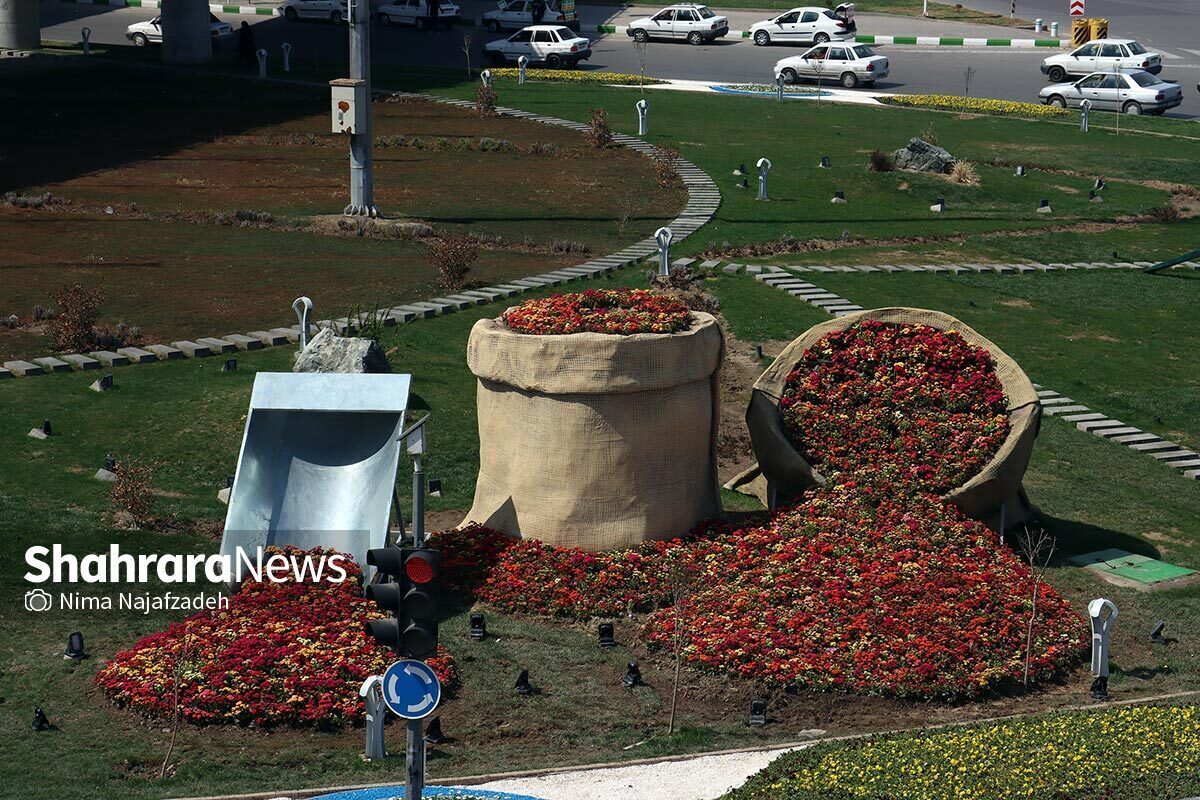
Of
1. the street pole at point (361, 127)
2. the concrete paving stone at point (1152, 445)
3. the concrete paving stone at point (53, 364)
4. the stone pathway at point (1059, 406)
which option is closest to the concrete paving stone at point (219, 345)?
the concrete paving stone at point (53, 364)

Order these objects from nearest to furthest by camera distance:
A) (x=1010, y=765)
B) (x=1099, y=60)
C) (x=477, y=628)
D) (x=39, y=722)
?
(x=1010, y=765) < (x=39, y=722) < (x=477, y=628) < (x=1099, y=60)

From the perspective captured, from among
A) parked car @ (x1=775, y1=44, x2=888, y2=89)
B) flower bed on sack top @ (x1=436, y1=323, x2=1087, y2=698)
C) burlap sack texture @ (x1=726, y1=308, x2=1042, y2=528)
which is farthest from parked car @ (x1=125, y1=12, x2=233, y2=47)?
flower bed on sack top @ (x1=436, y1=323, x2=1087, y2=698)

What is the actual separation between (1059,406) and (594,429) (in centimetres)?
1065

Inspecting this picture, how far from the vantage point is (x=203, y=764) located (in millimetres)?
15047

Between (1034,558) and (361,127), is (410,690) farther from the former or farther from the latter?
Answer: (361,127)

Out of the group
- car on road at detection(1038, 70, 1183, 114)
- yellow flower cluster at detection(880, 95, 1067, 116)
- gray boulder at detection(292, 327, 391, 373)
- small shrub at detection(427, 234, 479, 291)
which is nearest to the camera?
gray boulder at detection(292, 327, 391, 373)

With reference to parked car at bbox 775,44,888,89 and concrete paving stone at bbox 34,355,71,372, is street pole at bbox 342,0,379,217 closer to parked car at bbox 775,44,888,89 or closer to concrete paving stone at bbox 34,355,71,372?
concrete paving stone at bbox 34,355,71,372

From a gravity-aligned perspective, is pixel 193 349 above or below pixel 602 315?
below

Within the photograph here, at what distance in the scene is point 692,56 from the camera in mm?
68750

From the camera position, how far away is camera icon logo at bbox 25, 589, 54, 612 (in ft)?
59.9

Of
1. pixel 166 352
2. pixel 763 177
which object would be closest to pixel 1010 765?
pixel 166 352

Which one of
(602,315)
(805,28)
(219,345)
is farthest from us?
(805,28)

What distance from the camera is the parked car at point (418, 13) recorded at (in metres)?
72.9

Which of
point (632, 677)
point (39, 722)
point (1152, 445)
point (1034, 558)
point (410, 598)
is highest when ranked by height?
point (410, 598)
